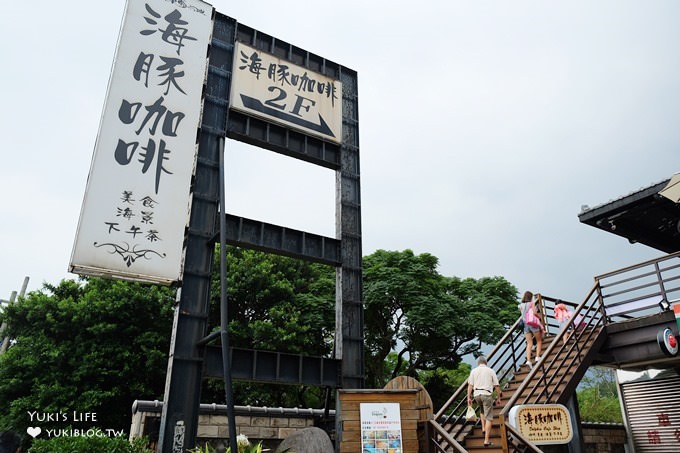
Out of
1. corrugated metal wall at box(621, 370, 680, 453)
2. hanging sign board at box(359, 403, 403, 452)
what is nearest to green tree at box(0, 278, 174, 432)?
hanging sign board at box(359, 403, 403, 452)

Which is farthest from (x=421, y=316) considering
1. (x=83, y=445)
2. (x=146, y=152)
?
(x=83, y=445)

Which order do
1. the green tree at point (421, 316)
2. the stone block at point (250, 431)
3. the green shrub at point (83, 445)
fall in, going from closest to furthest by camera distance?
1. the green shrub at point (83, 445)
2. the stone block at point (250, 431)
3. the green tree at point (421, 316)

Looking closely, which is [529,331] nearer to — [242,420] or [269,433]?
[269,433]

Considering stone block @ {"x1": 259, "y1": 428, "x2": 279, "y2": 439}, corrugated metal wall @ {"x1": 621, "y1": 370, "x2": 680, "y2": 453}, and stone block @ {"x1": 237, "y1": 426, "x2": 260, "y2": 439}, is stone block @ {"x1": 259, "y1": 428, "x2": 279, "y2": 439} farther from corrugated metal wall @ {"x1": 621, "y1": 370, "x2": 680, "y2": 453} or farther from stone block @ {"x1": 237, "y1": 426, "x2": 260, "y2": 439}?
corrugated metal wall @ {"x1": 621, "y1": 370, "x2": 680, "y2": 453}

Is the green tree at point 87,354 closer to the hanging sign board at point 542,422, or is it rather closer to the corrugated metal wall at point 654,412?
the hanging sign board at point 542,422

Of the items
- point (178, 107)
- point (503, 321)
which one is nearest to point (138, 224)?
point (178, 107)

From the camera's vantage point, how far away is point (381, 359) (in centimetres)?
3039

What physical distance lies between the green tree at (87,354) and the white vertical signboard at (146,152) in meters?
13.5

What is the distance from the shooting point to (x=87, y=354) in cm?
2419

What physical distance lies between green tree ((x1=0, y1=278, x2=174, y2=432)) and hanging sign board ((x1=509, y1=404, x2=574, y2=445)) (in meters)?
20.0

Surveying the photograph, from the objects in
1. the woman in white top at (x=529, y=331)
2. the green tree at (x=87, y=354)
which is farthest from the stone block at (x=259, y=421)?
the green tree at (x=87, y=354)

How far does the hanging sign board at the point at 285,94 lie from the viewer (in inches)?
662

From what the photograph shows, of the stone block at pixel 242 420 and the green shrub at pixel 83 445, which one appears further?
the stone block at pixel 242 420

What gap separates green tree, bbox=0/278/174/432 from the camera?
76.2 ft
